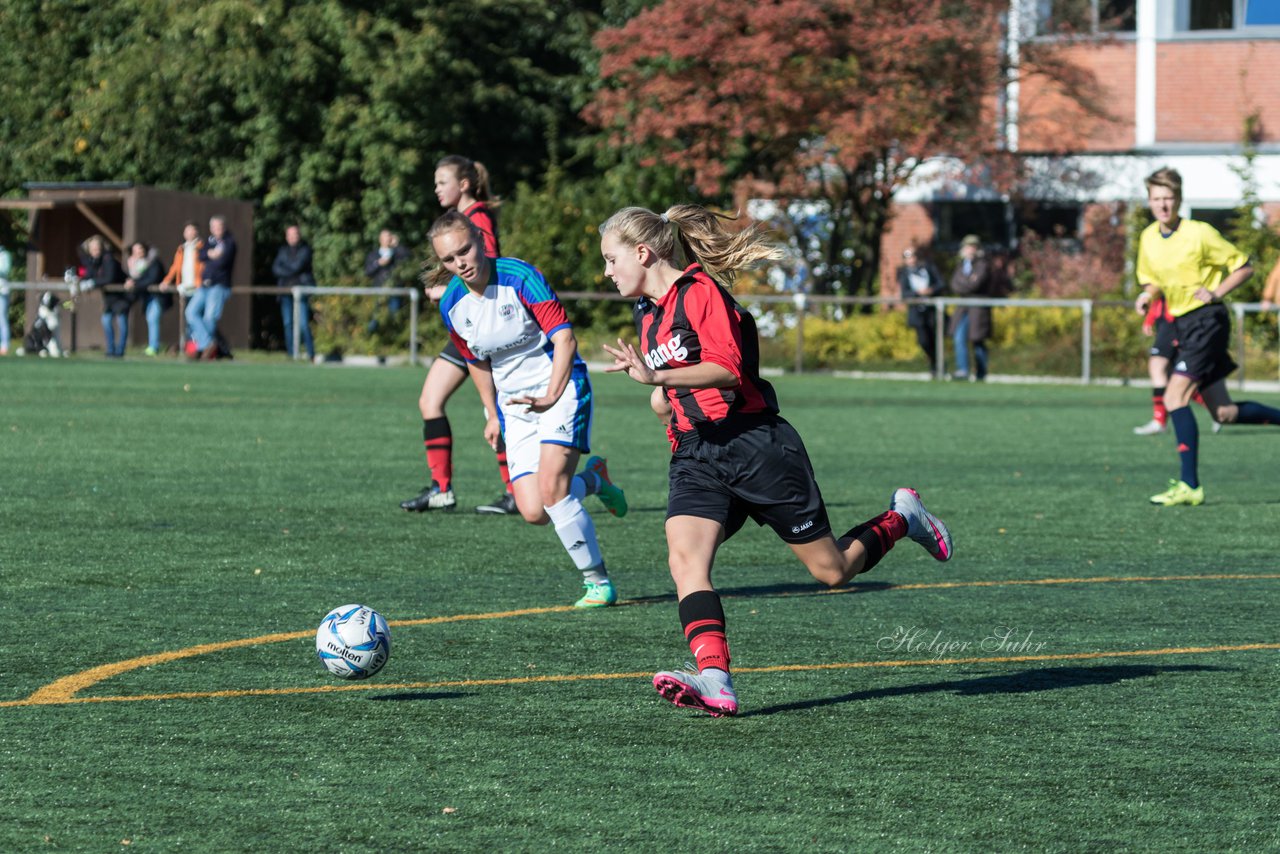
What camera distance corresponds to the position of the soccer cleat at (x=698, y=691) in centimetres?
570

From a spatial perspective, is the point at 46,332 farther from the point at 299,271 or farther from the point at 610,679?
the point at 610,679

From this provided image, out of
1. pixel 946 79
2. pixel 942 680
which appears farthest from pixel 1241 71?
pixel 942 680

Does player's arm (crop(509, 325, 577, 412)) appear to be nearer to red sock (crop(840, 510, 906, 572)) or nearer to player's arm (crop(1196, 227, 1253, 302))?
red sock (crop(840, 510, 906, 572))

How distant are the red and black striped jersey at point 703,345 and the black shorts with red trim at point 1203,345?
262 inches

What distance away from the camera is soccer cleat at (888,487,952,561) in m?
7.26

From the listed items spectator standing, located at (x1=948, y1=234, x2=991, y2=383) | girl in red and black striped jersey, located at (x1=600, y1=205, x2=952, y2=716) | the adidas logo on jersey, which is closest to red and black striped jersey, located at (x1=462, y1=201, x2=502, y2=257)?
girl in red and black striped jersey, located at (x1=600, y1=205, x2=952, y2=716)

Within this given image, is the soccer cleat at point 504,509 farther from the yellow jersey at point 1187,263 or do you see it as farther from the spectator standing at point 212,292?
the spectator standing at point 212,292

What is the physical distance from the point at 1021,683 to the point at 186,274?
24.4m

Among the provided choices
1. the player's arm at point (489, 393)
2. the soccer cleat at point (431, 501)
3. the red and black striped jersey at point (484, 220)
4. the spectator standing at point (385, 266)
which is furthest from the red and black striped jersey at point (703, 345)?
the spectator standing at point (385, 266)

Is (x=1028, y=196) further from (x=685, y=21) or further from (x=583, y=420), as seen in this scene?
(x=583, y=420)

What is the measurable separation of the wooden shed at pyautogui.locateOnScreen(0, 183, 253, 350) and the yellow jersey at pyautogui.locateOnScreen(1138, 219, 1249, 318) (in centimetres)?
2227

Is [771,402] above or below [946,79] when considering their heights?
below

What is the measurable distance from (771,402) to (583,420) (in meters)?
2.49

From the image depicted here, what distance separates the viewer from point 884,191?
3281cm
